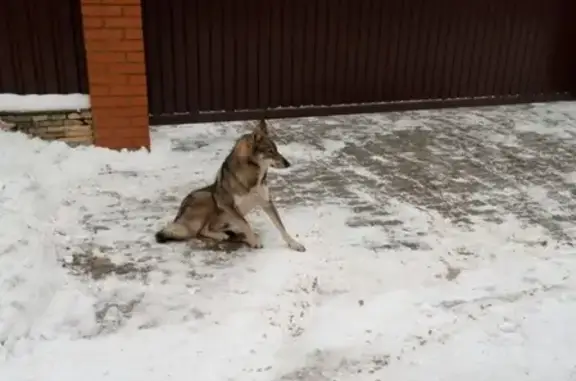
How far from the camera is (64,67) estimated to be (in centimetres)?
516

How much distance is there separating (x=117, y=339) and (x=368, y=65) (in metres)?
4.28

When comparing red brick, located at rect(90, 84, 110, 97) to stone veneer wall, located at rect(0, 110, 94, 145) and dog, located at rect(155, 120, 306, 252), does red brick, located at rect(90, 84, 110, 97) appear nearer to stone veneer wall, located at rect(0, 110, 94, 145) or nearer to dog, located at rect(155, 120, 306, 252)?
stone veneer wall, located at rect(0, 110, 94, 145)

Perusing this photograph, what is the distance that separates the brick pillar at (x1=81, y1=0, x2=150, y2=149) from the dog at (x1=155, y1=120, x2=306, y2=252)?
158 centimetres

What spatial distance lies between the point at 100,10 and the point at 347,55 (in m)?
2.54

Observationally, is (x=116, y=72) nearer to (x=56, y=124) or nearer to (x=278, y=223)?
(x=56, y=124)

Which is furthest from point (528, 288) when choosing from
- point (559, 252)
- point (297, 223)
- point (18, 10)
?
point (18, 10)

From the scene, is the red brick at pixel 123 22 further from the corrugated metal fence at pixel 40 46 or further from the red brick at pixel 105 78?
the corrugated metal fence at pixel 40 46

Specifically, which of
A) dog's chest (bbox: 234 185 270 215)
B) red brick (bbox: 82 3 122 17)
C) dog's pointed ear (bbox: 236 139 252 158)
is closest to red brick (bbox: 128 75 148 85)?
red brick (bbox: 82 3 122 17)

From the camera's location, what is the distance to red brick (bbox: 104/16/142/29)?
4668 millimetres

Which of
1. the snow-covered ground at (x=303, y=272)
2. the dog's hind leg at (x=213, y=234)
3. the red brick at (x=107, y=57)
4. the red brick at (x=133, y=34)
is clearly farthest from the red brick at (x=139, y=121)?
the dog's hind leg at (x=213, y=234)

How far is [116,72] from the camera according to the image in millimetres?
4805

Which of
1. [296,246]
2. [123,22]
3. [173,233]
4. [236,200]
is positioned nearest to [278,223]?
[296,246]

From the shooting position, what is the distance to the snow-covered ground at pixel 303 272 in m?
2.71

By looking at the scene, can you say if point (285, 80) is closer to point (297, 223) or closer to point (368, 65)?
point (368, 65)
